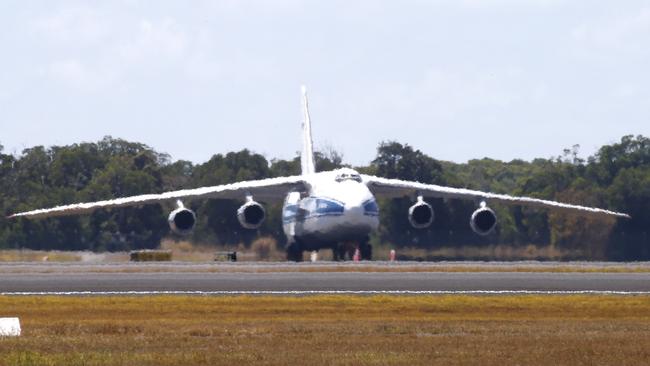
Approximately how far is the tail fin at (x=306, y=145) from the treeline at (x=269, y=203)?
89.6 inches

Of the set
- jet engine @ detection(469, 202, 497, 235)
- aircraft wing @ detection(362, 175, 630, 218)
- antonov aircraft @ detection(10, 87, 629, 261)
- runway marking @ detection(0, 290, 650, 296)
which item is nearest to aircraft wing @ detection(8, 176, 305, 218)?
antonov aircraft @ detection(10, 87, 629, 261)

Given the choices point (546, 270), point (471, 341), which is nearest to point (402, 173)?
point (546, 270)

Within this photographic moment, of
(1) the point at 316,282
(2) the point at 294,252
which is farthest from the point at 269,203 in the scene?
(1) the point at 316,282

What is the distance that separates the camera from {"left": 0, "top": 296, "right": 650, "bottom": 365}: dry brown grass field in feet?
64.4

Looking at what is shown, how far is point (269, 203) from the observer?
67938 mm

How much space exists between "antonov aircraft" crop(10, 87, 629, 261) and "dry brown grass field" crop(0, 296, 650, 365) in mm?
24760

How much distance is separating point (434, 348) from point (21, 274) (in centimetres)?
2527

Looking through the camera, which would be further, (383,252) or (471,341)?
(383,252)

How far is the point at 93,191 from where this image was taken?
83.3m

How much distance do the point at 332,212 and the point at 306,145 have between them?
42.0ft

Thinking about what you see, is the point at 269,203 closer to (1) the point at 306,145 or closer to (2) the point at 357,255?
(1) the point at 306,145

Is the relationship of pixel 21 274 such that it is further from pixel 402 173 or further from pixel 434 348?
pixel 402 173

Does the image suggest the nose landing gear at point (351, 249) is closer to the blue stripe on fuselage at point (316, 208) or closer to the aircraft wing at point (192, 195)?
the blue stripe on fuselage at point (316, 208)

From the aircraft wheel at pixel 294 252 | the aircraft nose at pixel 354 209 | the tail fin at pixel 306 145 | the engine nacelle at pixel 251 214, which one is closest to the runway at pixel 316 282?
the aircraft nose at pixel 354 209
